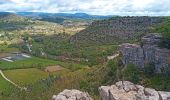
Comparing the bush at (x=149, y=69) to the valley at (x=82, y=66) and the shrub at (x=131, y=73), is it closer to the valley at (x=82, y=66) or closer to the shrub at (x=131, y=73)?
the valley at (x=82, y=66)

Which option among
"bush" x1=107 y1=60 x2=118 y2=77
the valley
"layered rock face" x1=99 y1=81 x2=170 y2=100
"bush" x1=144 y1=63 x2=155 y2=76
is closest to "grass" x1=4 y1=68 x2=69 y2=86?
the valley

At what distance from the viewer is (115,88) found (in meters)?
38.8

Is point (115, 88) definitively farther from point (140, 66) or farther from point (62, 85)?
point (62, 85)

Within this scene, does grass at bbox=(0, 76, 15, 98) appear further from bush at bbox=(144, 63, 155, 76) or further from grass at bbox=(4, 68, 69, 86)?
bush at bbox=(144, 63, 155, 76)

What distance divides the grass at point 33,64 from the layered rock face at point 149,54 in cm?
5084

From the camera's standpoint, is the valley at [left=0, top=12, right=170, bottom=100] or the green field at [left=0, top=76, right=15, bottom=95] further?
the green field at [left=0, top=76, right=15, bottom=95]

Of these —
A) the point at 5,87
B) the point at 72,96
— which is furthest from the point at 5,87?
the point at 72,96

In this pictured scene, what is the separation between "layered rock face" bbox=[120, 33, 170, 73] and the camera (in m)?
77.1

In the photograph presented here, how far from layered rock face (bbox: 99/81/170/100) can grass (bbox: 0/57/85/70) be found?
313ft

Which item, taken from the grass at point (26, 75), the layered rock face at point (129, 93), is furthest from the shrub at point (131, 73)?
the grass at point (26, 75)

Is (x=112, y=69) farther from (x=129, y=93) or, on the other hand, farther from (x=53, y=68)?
(x=53, y=68)

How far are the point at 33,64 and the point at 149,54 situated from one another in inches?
2976

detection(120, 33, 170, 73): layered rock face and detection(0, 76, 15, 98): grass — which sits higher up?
detection(120, 33, 170, 73): layered rock face

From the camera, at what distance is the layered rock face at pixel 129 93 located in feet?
116
